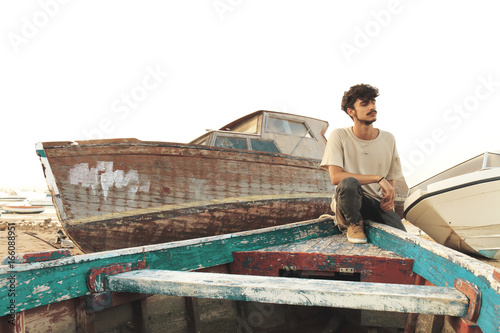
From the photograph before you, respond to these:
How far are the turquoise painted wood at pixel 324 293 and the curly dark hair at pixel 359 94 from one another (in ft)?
6.25

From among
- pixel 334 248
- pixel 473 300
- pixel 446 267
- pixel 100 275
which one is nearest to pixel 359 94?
pixel 334 248

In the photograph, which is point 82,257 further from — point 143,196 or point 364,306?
point 143,196

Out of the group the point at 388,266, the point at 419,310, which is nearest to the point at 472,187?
the point at 388,266

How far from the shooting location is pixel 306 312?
7.84 ft

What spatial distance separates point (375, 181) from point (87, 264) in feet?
7.39

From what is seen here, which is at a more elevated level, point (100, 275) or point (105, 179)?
point (105, 179)

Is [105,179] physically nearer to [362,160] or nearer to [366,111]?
[362,160]

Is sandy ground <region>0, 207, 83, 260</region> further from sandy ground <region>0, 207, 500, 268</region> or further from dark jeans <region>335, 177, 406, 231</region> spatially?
dark jeans <region>335, 177, 406, 231</region>

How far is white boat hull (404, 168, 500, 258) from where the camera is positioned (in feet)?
14.6

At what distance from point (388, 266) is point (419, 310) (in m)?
0.98

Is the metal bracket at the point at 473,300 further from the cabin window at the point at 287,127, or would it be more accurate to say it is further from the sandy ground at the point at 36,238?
the cabin window at the point at 287,127

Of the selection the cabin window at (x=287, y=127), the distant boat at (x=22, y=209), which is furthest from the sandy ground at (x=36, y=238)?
the distant boat at (x=22, y=209)

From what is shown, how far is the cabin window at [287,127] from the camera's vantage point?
281 inches

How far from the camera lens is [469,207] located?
4.64m
